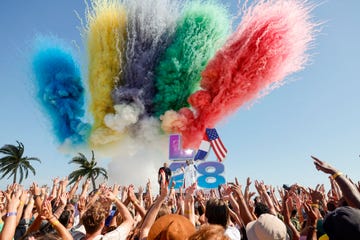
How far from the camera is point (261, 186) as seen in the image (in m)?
5.60

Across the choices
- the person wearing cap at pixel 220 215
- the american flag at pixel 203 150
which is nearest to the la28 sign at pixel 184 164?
the american flag at pixel 203 150

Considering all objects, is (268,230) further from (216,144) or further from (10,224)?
(216,144)

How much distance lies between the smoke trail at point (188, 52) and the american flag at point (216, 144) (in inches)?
94.1

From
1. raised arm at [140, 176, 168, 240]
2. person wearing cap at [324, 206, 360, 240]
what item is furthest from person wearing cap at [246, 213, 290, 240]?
raised arm at [140, 176, 168, 240]

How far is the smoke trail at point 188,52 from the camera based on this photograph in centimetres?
1675

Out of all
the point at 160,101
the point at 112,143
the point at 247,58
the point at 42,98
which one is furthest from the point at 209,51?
the point at 42,98

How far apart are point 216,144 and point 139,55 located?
273 inches

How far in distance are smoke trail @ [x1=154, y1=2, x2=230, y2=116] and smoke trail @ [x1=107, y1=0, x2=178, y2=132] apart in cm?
61

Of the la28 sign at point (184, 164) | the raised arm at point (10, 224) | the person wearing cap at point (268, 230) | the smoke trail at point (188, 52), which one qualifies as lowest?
the person wearing cap at point (268, 230)

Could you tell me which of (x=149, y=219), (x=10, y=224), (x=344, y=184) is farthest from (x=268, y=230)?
(x=10, y=224)

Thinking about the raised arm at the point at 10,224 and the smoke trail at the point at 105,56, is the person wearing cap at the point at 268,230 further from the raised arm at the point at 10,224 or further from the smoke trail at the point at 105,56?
the smoke trail at the point at 105,56

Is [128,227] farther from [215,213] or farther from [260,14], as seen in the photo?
[260,14]

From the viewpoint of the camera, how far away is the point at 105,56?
56.8 ft

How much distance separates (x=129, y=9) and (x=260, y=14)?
7727 millimetres
